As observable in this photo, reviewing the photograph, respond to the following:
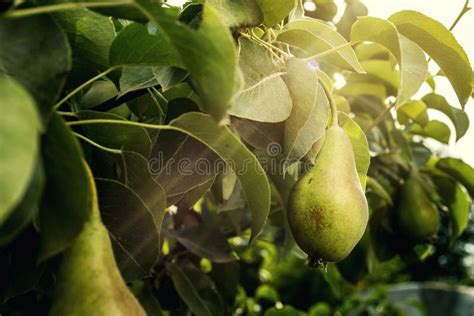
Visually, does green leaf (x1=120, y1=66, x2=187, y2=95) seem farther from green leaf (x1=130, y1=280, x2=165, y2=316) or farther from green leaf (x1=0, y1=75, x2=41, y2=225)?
green leaf (x1=130, y1=280, x2=165, y2=316)

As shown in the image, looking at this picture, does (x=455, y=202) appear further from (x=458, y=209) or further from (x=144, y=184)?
(x=144, y=184)

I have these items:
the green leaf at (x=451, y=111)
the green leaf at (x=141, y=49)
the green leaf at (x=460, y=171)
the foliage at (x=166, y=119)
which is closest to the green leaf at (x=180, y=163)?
the foliage at (x=166, y=119)

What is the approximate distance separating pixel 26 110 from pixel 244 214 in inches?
49.1

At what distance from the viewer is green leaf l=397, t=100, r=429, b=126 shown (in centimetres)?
156

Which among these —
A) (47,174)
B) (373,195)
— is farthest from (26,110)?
(373,195)

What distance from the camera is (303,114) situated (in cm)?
75

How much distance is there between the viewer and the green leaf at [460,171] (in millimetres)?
1555

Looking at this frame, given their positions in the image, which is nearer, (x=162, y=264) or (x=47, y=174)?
(x=47, y=174)

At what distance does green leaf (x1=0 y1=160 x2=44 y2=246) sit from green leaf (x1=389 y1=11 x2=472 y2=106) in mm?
588

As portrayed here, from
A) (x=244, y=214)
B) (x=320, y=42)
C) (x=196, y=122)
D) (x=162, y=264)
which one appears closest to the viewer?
(x=196, y=122)

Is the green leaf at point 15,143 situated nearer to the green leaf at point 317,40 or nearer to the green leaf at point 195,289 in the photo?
the green leaf at point 317,40

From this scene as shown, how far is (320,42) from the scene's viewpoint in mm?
828

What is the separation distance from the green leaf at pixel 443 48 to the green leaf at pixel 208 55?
0.42 m

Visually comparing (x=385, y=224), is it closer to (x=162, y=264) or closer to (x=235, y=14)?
(x=162, y=264)
